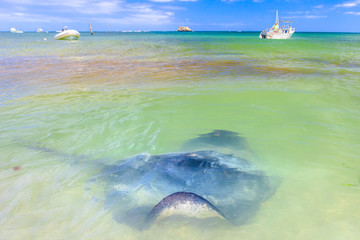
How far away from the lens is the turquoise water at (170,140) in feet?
9.16

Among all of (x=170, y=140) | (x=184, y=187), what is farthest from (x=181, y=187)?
(x=170, y=140)

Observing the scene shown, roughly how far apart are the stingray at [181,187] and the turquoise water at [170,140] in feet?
0.46

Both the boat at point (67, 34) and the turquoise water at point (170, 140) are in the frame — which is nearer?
the turquoise water at point (170, 140)

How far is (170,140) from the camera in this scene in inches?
203

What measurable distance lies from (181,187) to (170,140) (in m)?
1.83

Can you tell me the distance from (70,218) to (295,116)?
5.95 m

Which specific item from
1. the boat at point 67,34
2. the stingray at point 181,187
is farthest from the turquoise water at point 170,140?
the boat at point 67,34

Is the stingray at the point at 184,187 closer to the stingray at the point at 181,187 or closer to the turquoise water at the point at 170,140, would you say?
the stingray at the point at 181,187

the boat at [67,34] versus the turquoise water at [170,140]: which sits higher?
the boat at [67,34]

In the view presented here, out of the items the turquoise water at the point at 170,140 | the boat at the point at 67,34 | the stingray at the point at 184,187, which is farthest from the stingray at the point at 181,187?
the boat at the point at 67,34

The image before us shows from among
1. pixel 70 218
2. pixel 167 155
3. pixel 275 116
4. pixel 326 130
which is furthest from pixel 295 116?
pixel 70 218

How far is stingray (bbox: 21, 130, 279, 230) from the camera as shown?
9.38 feet

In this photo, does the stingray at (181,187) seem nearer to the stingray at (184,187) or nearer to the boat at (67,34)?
the stingray at (184,187)

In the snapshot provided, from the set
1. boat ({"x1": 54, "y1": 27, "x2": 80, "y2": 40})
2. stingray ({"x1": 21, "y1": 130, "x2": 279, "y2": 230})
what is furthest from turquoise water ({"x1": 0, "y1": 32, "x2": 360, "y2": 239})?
boat ({"x1": 54, "y1": 27, "x2": 80, "y2": 40})
